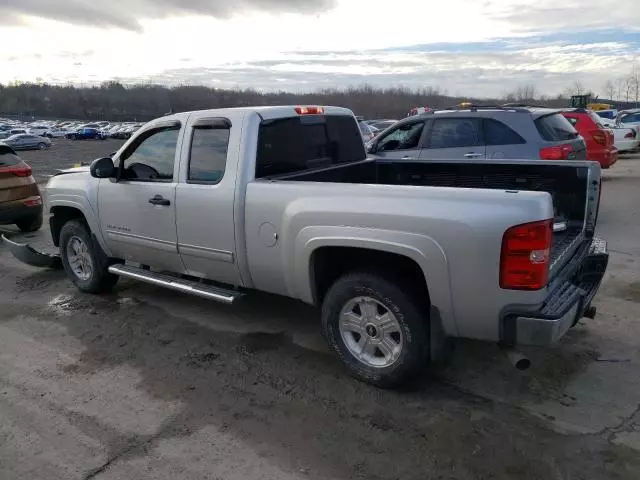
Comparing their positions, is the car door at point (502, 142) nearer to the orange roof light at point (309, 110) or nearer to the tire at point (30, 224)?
the orange roof light at point (309, 110)

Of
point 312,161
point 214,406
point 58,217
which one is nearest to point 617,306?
point 312,161

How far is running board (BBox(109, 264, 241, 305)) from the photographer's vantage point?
459 centimetres

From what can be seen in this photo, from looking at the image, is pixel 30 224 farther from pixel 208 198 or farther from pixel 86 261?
pixel 208 198

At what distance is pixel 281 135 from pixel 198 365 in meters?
1.99

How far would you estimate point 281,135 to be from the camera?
472cm

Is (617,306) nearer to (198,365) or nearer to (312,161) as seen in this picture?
(312,161)

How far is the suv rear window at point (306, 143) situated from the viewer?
181 inches

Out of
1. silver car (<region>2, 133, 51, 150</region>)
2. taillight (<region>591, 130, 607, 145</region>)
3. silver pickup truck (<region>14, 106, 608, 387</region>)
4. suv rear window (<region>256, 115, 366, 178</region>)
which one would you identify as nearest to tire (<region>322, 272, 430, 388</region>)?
silver pickup truck (<region>14, 106, 608, 387</region>)

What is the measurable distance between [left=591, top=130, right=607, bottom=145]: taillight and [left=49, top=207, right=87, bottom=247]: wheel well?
10182mm

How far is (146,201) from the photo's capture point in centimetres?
508

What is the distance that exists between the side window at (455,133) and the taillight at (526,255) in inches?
230

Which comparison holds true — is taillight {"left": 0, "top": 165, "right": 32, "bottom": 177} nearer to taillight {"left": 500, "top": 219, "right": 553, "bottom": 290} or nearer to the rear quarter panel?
the rear quarter panel

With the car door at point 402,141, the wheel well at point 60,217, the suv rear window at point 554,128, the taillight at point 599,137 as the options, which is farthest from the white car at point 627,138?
the wheel well at point 60,217

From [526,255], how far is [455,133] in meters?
6.07
